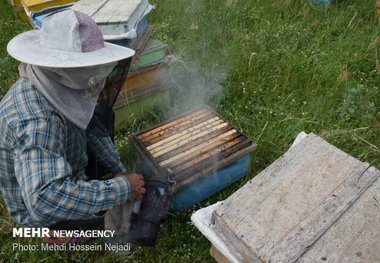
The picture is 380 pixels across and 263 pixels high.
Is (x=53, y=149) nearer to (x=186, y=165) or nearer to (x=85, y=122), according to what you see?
(x=85, y=122)

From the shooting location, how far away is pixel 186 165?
7.66 ft

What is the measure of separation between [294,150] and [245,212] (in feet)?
1.93

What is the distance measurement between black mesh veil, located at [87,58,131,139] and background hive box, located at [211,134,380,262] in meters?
1.09

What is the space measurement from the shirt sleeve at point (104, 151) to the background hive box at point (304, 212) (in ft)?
4.05

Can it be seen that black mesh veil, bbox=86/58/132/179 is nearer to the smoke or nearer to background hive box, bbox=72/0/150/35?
background hive box, bbox=72/0/150/35

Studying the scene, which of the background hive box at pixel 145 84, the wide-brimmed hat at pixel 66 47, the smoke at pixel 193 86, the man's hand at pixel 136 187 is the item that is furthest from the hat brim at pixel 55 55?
the smoke at pixel 193 86

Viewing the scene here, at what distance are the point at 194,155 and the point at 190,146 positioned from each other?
0.12 meters

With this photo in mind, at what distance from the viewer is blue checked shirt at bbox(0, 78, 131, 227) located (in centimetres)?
158

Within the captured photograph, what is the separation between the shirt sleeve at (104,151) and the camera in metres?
2.48

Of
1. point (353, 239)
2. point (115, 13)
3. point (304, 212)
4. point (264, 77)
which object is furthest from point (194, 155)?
point (264, 77)

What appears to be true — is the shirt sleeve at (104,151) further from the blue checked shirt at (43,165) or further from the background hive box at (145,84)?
the background hive box at (145,84)

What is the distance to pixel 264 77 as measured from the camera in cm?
388

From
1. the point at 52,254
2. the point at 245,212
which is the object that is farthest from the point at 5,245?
the point at 245,212

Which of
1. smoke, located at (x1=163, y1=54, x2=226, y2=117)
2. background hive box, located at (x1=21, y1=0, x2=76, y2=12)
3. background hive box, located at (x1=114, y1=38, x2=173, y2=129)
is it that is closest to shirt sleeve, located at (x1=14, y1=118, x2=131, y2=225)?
background hive box, located at (x1=114, y1=38, x2=173, y2=129)
